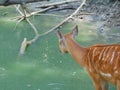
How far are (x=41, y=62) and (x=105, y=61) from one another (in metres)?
2.79

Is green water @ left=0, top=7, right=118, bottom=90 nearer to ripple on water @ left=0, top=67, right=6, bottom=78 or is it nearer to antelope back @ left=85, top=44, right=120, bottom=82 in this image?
ripple on water @ left=0, top=67, right=6, bottom=78

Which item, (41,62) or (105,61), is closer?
(105,61)

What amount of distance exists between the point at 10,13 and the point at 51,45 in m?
3.29

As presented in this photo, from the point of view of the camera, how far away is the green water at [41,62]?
255 inches

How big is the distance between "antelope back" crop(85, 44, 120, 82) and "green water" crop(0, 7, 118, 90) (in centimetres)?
115

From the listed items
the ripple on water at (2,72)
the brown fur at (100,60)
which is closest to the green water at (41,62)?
the ripple on water at (2,72)

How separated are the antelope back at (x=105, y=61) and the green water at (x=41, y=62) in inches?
45.1

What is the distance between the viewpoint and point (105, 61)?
4.91 metres

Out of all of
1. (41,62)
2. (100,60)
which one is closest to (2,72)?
(41,62)

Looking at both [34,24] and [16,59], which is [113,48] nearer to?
[16,59]

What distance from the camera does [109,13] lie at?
10664 mm

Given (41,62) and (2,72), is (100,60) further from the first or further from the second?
(41,62)

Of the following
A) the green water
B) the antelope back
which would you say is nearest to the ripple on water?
the green water

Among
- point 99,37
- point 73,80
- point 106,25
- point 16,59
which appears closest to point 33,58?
point 16,59
